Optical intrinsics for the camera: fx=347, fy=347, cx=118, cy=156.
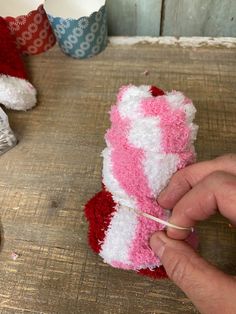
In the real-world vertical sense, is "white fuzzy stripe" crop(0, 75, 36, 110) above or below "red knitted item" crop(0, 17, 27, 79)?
below

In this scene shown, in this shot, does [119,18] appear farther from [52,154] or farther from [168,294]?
[168,294]

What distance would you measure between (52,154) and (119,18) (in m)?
0.37

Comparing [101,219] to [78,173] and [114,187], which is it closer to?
[114,187]

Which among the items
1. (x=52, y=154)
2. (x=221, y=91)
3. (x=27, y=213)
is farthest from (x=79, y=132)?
(x=221, y=91)

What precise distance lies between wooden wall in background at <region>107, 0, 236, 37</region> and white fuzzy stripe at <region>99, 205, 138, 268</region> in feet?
1.61

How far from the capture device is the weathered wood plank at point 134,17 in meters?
0.74

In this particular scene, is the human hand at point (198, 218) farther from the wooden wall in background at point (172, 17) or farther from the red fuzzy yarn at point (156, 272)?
the wooden wall in background at point (172, 17)

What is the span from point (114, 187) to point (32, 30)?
433 millimetres

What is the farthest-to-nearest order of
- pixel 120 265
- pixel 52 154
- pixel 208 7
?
pixel 208 7, pixel 52 154, pixel 120 265

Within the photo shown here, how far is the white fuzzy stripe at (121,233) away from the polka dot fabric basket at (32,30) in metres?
0.45

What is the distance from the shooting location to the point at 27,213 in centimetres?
56

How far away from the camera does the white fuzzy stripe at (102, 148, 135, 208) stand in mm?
440

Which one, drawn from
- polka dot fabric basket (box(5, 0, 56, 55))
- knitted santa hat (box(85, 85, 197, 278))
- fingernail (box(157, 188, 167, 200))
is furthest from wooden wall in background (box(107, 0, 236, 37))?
fingernail (box(157, 188, 167, 200))

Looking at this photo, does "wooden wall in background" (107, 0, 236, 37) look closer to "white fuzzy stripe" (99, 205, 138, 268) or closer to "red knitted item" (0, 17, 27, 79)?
"red knitted item" (0, 17, 27, 79)
